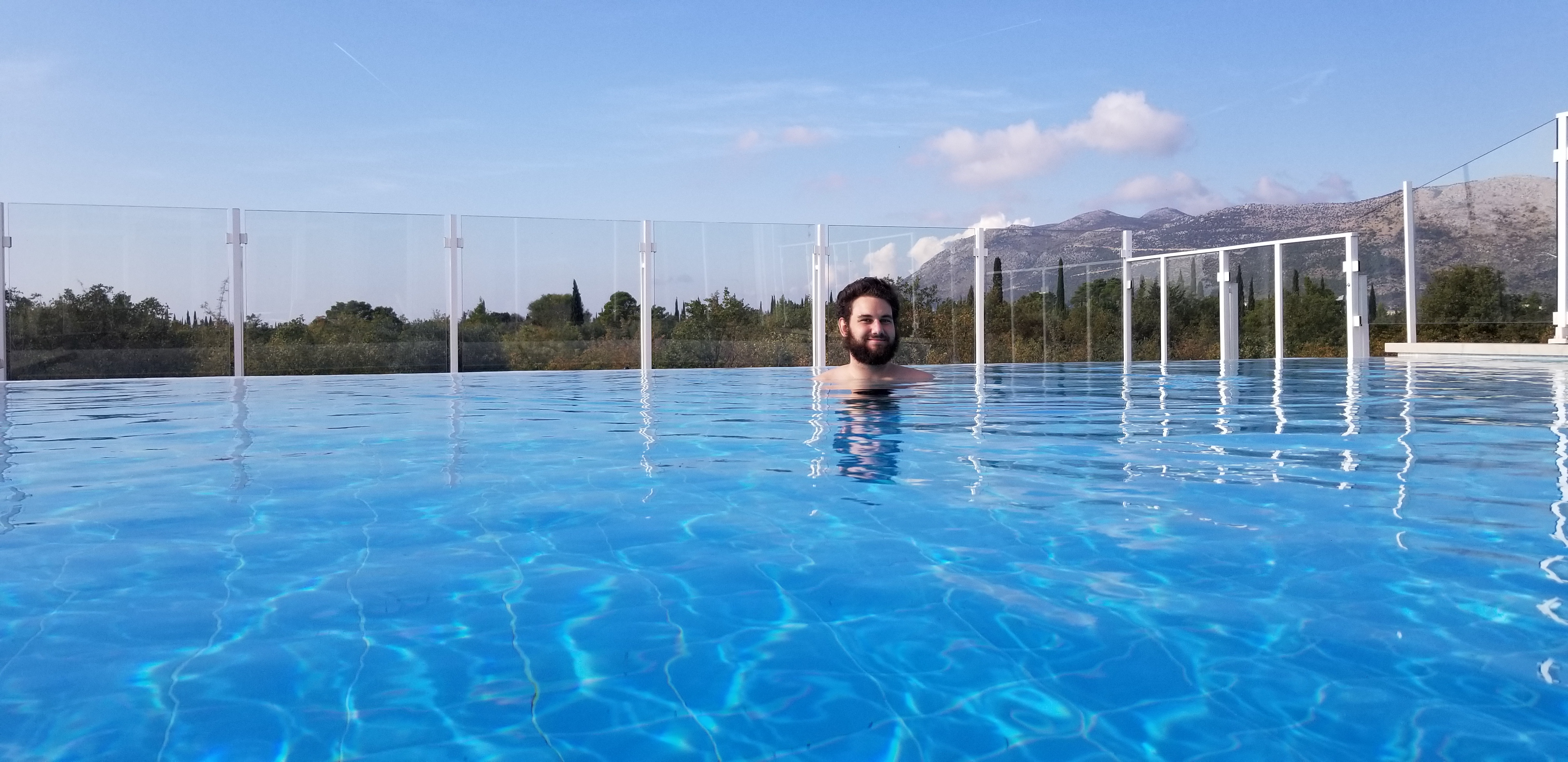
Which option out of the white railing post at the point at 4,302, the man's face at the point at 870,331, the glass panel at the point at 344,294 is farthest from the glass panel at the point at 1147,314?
the white railing post at the point at 4,302

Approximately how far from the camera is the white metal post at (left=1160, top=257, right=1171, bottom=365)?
16.8 m

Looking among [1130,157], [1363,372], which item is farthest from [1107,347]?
[1130,157]

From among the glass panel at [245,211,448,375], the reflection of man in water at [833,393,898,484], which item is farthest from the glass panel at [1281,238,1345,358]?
the glass panel at [245,211,448,375]

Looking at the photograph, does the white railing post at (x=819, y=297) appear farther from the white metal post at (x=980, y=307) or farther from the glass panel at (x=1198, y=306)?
the glass panel at (x=1198, y=306)

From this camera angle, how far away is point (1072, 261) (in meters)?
17.0

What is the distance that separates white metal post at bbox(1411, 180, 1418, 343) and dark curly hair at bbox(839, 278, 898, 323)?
11.2m

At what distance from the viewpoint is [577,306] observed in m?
13.9

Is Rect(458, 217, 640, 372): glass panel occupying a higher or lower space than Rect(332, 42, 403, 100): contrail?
lower

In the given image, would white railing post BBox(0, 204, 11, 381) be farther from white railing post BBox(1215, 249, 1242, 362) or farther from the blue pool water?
white railing post BBox(1215, 249, 1242, 362)

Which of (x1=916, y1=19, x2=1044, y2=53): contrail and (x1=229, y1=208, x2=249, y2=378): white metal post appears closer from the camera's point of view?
(x1=229, y1=208, x2=249, y2=378): white metal post

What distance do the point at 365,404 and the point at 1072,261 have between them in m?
12.1

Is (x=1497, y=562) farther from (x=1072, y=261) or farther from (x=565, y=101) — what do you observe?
(x=565, y=101)

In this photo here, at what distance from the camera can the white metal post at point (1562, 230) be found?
12.5 m

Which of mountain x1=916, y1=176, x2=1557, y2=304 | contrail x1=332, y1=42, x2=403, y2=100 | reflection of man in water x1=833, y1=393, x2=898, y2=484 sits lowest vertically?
reflection of man in water x1=833, y1=393, x2=898, y2=484
